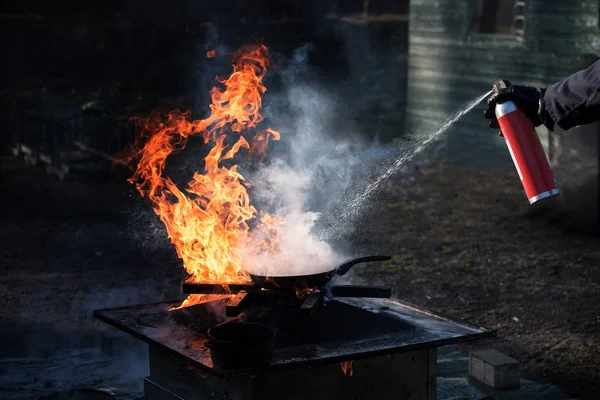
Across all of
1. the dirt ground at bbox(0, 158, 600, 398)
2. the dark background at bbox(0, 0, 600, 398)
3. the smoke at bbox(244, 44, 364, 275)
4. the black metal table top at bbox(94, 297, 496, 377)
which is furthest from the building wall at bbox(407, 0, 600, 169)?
the black metal table top at bbox(94, 297, 496, 377)

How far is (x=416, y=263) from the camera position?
27.5 ft

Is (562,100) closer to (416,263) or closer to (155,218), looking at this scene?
(416,263)

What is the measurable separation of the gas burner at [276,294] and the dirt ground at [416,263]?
206 centimetres

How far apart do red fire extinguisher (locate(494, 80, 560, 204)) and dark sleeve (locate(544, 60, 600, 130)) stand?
5.4 inches

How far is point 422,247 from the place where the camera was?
29.6 ft

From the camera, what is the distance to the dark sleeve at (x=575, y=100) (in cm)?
365

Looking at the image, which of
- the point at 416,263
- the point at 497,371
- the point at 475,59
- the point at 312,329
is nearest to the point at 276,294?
the point at 312,329

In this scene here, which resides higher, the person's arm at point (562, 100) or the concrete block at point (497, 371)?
the person's arm at point (562, 100)

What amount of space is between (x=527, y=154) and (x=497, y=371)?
6.37 ft

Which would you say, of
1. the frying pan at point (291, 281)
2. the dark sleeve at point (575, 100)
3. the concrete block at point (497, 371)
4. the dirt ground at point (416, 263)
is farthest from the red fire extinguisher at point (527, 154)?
the dirt ground at point (416, 263)

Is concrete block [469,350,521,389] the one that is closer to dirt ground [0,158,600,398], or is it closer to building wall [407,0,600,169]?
dirt ground [0,158,600,398]

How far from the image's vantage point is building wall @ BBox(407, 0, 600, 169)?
40.0ft

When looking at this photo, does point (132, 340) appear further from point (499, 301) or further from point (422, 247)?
point (422, 247)

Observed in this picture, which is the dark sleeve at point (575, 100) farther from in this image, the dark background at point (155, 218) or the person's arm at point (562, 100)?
the dark background at point (155, 218)
